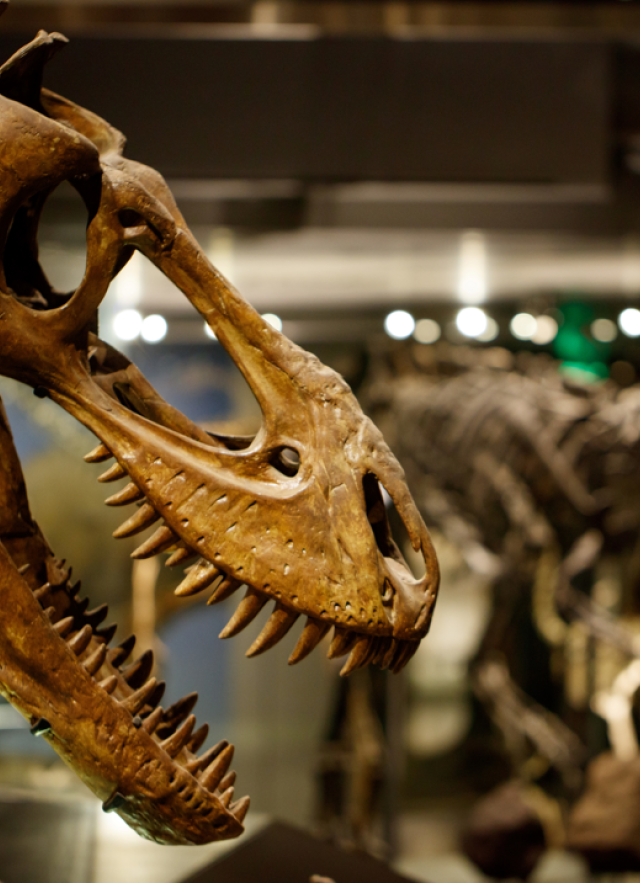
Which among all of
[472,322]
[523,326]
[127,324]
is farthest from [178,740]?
[523,326]

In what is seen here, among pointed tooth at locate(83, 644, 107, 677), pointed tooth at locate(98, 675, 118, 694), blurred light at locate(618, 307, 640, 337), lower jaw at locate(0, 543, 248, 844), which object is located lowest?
lower jaw at locate(0, 543, 248, 844)

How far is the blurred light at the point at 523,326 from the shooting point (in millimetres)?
4426

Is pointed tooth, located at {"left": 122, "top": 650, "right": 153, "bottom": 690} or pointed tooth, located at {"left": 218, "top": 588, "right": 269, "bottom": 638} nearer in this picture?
pointed tooth, located at {"left": 218, "top": 588, "right": 269, "bottom": 638}

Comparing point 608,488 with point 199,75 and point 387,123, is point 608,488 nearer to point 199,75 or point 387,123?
point 387,123

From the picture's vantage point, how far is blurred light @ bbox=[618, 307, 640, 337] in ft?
14.2

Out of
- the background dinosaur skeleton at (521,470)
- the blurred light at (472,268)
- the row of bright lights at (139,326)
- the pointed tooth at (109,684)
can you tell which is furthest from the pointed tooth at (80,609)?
the background dinosaur skeleton at (521,470)

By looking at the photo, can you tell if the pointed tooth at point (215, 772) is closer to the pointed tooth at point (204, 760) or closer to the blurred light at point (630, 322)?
the pointed tooth at point (204, 760)

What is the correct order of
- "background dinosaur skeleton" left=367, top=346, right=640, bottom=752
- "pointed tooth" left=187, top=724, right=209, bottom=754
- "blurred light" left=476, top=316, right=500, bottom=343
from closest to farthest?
1. "pointed tooth" left=187, top=724, right=209, bottom=754
2. "background dinosaur skeleton" left=367, top=346, right=640, bottom=752
3. "blurred light" left=476, top=316, right=500, bottom=343

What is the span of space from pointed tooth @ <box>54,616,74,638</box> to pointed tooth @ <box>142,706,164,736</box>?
0.15 meters

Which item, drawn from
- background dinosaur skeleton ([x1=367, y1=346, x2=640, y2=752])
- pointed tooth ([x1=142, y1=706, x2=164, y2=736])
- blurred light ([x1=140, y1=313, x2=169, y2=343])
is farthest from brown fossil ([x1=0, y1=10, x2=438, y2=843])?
background dinosaur skeleton ([x1=367, y1=346, x2=640, y2=752])

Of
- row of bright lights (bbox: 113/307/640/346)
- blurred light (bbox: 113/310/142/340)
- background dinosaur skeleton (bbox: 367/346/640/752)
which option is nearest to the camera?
blurred light (bbox: 113/310/142/340)

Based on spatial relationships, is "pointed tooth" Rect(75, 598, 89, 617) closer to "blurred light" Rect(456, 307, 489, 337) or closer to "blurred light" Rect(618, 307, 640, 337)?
"blurred light" Rect(456, 307, 489, 337)

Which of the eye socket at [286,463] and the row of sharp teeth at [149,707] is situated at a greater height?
the eye socket at [286,463]

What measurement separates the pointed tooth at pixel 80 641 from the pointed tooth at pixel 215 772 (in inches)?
8.6
